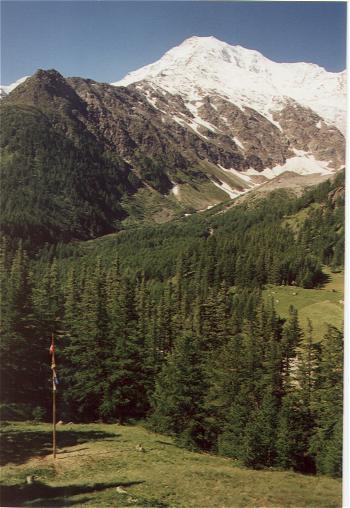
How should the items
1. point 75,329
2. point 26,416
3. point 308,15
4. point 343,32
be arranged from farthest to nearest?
point 75,329 < point 26,416 < point 308,15 < point 343,32

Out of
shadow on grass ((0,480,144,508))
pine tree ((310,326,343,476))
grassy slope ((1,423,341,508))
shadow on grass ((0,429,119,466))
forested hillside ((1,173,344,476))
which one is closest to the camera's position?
shadow on grass ((0,480,144,508))

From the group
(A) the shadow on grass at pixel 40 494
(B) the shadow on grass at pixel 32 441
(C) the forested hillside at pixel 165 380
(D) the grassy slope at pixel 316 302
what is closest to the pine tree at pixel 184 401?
(C) the forested hillside at pixel 165 380

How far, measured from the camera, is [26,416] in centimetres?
3966

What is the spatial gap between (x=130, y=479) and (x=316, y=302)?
9646 centimetres

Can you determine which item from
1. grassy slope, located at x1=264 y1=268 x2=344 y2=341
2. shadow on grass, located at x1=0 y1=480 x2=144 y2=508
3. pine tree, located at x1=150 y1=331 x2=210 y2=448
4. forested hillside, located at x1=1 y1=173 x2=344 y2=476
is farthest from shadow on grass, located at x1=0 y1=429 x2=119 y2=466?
grassy slope, located at x1=264 y1=268 x2=344 y2=341

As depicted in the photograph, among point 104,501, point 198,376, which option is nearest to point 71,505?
point 104,501

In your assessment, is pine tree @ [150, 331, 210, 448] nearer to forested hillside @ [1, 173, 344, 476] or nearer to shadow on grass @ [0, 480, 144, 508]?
forested hillside @ [1, 173, 344, 476]

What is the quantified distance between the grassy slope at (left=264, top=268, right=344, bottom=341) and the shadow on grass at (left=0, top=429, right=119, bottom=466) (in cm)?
6246

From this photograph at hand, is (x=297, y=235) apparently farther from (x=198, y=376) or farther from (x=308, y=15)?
(x=308, y=15)

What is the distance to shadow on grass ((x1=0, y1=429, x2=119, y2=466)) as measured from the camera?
1193 inches

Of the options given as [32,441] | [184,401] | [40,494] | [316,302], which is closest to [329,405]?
[184,401]

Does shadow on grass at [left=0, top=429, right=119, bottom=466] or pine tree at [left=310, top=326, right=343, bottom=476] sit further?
pine tree at [left=310, top=326, right=343, bottom=476]

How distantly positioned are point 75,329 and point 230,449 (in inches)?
940

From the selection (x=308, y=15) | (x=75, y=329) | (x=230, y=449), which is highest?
(x=308, y=15)
